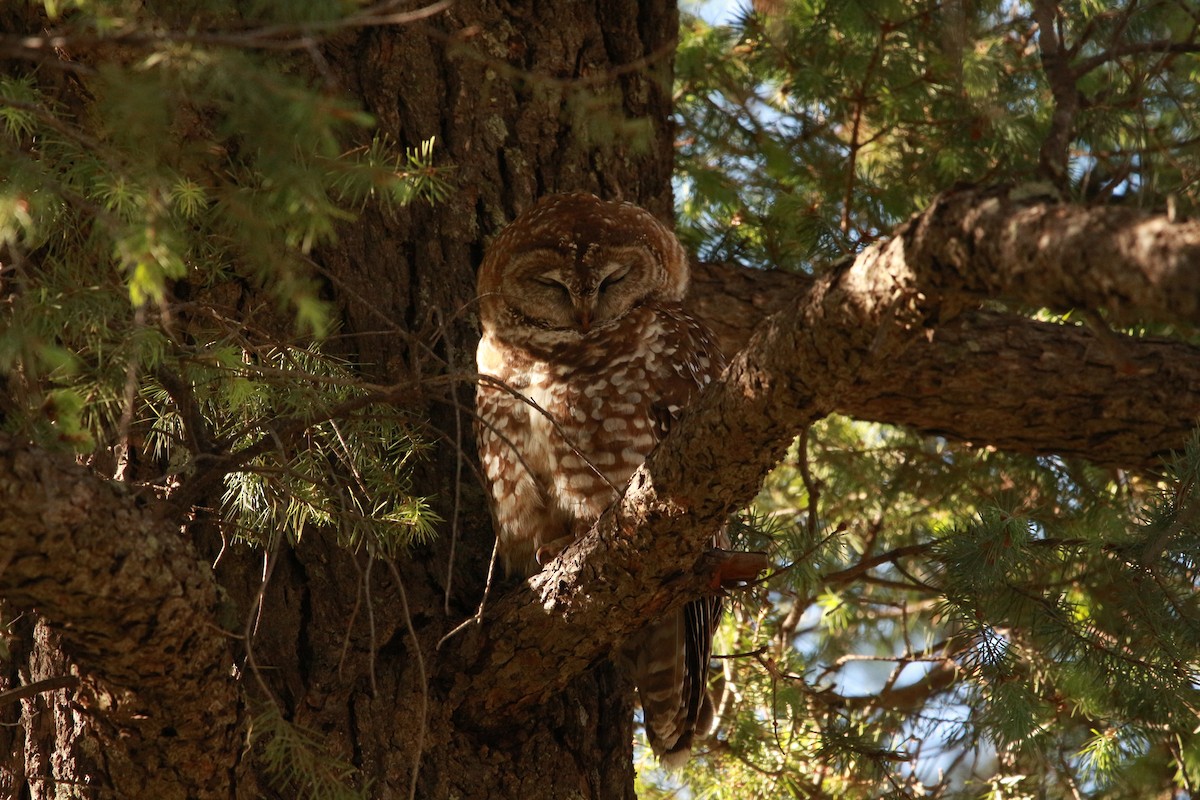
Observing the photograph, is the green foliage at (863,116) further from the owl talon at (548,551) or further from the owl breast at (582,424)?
the owl talon at (548,551)

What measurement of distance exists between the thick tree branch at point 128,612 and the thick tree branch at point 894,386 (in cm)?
67

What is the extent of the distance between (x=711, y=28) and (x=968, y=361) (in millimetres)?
1881

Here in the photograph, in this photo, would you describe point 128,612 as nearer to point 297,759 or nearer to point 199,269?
point 297,759

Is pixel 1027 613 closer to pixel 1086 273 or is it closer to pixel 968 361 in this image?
pixel 968 361

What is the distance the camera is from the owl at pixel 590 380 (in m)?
2.91

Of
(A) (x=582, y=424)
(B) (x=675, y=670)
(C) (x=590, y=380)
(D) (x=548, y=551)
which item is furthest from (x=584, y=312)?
(B) (x=675, y=670)

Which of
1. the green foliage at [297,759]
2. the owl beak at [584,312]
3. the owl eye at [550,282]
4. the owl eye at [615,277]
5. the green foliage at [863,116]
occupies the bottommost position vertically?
the green foliage at [297,759]

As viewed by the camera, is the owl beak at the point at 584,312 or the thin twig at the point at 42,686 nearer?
the thin twig at the point at 42,686

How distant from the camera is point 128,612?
179 centimetres

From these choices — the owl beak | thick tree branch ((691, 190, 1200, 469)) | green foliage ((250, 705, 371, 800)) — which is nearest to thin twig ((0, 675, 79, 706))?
green foliage ((250, 705, 371, 800))

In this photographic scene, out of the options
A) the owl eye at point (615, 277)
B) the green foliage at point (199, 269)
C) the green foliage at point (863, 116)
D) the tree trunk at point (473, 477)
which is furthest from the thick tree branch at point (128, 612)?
the green foliage at point (863, 116)

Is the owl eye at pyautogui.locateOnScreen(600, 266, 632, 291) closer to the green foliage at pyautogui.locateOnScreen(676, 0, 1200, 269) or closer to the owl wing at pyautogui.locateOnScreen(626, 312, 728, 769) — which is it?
the owl wing at pyautogui.locateOnScreen(626, 312, 728, 769)

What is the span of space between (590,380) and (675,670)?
0.77 meters

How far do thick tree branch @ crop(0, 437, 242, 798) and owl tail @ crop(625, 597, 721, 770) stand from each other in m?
1.23
